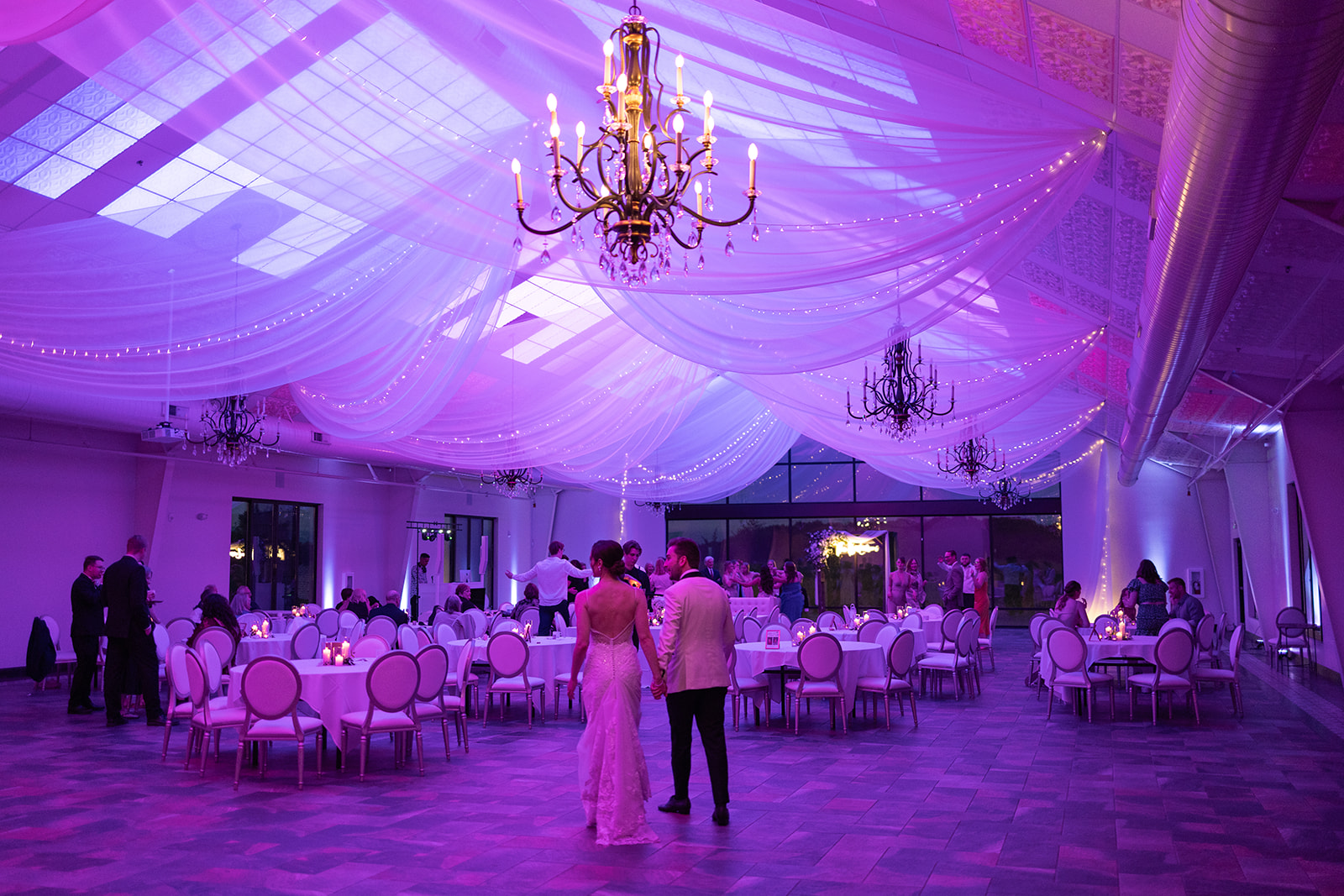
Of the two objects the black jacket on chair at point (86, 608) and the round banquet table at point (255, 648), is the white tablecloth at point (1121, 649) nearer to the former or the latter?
the round banquet table at point (255, 648)

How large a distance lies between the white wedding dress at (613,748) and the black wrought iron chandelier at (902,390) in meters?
4.96

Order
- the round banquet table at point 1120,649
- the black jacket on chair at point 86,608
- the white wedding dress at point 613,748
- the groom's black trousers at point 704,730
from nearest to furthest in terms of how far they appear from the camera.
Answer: the white wedding dress at point 613,748, the groom's black trousers at point 704,730, the round banquet table at point 1120,649, the black jacket on chair at point 86,608

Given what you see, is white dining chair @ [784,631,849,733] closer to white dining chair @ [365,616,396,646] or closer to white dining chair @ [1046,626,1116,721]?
white dining chair @ [1046,626,1116,721]

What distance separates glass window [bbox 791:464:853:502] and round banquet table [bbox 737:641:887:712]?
14912 mm

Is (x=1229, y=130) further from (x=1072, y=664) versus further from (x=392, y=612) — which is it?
(x=392, y=612)

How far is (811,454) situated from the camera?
24984mm

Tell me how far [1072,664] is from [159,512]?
12.3 meters

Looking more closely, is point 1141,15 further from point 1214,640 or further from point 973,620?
point 1214,640

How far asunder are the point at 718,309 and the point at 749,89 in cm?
188

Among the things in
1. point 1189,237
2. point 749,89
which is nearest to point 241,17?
point 749,89

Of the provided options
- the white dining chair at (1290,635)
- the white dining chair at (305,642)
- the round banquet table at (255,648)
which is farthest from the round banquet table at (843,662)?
the white dining chair at (1290,635)

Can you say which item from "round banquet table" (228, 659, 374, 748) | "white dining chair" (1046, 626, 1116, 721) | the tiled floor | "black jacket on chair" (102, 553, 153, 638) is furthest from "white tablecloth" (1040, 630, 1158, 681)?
"black jacket on chair" (102, 553, 153, 638)

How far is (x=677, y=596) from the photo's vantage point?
5.87 meters

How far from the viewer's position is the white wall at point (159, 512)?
1359 cm
